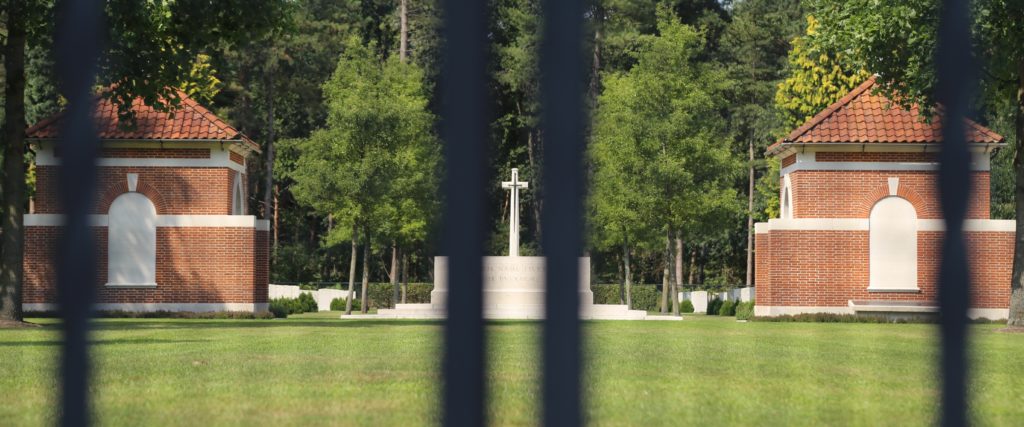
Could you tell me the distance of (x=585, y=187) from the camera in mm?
1293

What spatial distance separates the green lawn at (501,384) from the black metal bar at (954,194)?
553 mm

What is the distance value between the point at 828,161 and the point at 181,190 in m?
16.2

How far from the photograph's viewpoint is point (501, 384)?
23.6 ft

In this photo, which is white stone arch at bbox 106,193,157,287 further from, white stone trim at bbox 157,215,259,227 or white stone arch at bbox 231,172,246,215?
white stone arch at bbox 231,172,246,215

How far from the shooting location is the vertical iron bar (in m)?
1.45

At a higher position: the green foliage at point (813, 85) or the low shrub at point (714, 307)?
the green foliage at point (813, 85)

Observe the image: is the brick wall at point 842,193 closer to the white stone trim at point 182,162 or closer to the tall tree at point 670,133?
the tall tree at point 670,133

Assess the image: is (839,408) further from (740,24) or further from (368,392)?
(740,24)

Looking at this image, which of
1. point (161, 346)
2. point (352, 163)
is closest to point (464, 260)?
point (161, 346)

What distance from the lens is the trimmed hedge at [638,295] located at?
50594 mm

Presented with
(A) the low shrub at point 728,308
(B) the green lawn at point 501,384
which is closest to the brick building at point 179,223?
(A) the low shrub at point 728,308

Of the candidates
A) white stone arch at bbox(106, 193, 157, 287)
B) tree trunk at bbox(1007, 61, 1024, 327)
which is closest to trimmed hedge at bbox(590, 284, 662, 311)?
white stone arch at bbox(106, 193, 157, 287)

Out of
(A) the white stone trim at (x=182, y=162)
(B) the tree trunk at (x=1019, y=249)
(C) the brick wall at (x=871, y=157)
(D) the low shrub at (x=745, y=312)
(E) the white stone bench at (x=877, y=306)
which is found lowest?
(D) the low shrub at (x=745, y=312)

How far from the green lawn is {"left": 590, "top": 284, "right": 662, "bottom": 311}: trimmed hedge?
35.7 meters
